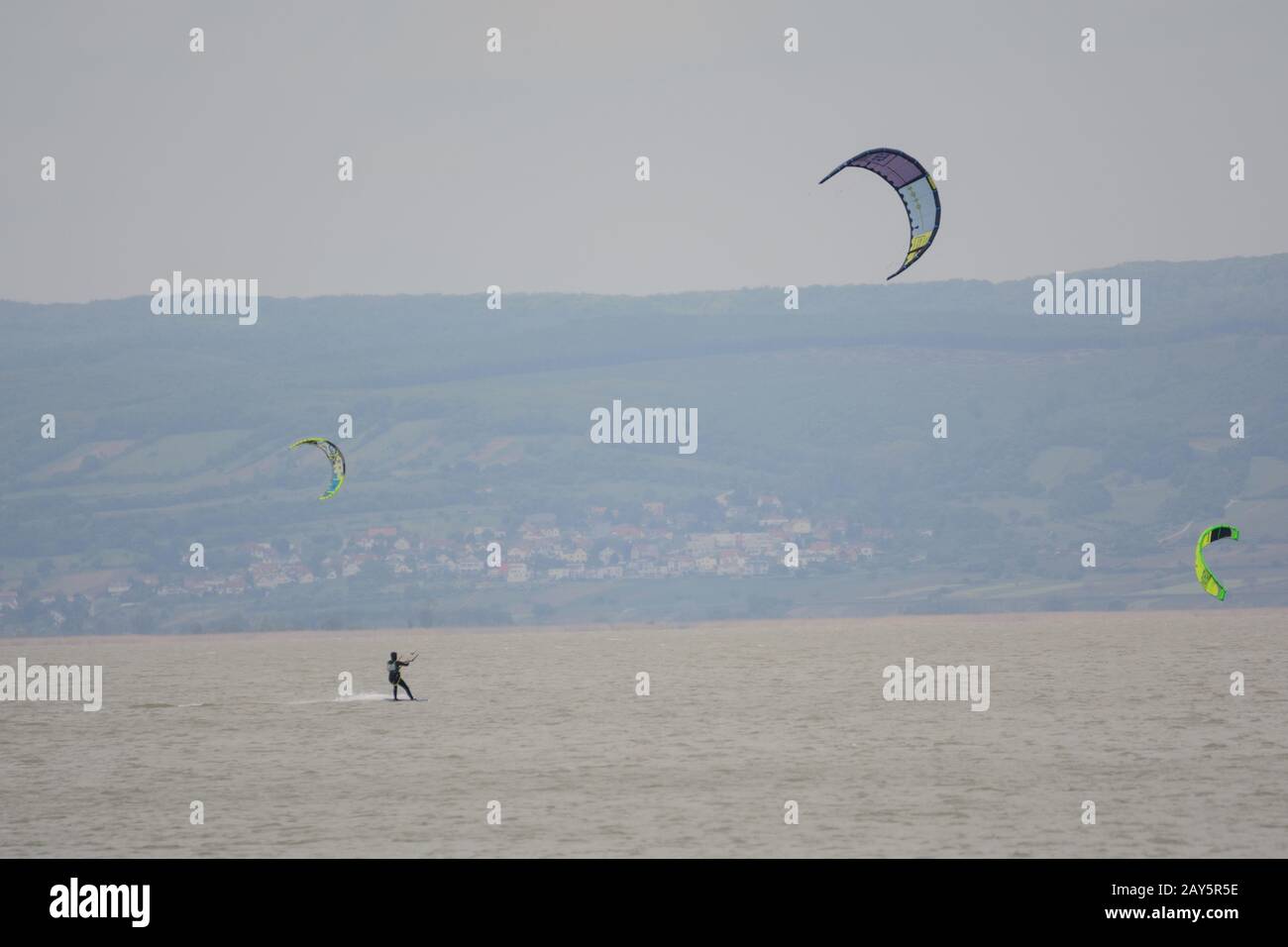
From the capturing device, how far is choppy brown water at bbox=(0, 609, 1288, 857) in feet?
80.5

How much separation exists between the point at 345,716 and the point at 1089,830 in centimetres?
2587

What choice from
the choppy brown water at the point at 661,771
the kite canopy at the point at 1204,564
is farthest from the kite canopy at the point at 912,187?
the kite canopy at the point at 1204,564

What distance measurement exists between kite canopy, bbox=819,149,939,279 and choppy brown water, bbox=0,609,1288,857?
361 inches

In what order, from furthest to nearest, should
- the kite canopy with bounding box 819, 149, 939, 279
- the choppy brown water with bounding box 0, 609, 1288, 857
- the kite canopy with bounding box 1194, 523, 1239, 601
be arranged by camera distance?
the kite canopy with bounding box 1194, 523, 1239, 601
the kite canopy with bounding box 819, 149, 939, 279
the choppy brown water with bounding box 0, 609, 1288, 857

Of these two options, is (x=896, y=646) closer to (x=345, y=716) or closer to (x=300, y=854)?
(x=345, y=716)

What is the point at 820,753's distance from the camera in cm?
3603

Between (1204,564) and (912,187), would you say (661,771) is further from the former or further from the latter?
(1204,564)

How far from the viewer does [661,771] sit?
3291cm

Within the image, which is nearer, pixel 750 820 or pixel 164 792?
pixel 750 820

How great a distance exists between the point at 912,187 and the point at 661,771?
37.4ft

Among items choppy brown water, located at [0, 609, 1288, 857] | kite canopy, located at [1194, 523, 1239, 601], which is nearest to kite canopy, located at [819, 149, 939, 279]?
choppy brown water, located at [0, 609, 1288, 857]

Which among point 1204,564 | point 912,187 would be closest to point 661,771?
point 912,187

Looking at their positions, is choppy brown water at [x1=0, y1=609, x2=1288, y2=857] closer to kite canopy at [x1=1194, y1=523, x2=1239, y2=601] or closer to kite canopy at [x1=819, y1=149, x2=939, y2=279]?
kite canopy at [x1=1194, y1=523, x2=1239, y2=601]
